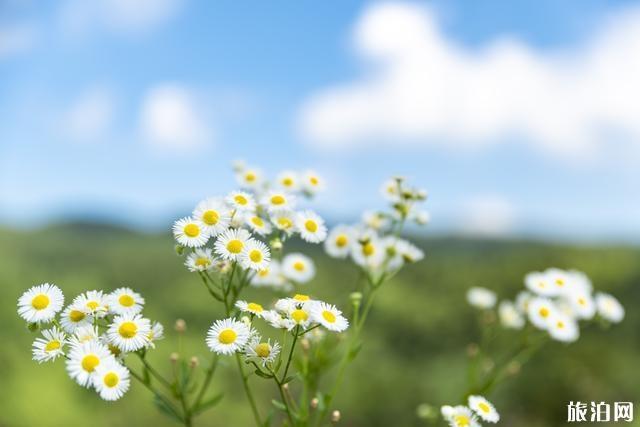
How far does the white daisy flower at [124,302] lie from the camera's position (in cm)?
104

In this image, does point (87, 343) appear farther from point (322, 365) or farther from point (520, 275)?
point (520, 275)

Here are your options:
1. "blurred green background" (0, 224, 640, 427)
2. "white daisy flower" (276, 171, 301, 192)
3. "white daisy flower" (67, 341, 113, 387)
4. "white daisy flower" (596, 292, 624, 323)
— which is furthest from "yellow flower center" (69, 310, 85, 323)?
"blurred green background" (0, 224, 640, 427)

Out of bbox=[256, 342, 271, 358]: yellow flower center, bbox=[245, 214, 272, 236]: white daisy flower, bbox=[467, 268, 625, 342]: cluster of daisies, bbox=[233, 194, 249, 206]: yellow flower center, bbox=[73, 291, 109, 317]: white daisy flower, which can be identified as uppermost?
bbox=[467, 268, 625, 342]: cluster of daisies

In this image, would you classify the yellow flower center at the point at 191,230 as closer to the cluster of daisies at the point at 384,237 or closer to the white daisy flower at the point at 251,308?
the white daisy flower at the point at 251,308

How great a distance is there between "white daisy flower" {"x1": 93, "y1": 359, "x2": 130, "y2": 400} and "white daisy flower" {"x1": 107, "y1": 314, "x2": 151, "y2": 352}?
0.05 metres

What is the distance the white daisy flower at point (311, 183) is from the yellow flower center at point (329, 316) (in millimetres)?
512

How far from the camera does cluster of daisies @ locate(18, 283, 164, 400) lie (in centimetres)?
93

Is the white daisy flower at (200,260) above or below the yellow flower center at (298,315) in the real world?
above

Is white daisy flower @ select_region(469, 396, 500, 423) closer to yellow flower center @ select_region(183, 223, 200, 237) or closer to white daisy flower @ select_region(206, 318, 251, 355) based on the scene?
white daisy flower @ select_region(206, 318, 251, 355)

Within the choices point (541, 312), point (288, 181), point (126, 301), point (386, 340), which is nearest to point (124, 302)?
point (126, 301)

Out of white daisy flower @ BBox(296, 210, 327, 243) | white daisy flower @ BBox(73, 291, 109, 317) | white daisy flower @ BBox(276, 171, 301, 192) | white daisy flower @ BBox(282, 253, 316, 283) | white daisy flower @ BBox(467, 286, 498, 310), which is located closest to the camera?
white daisy flower @ BBox(73, 291, 109, 317)

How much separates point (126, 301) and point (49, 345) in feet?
0.47

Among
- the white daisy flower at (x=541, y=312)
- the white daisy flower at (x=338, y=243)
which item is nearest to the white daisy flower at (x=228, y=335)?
the white daisy flower at (x=338, y=243)

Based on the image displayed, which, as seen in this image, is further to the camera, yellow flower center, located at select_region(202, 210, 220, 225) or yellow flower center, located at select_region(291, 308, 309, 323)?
yellow flower center, located at select_region(202, 210, 220, 225)
